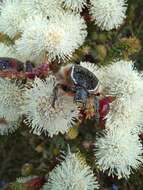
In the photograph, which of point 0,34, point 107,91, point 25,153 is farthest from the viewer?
point 25,153

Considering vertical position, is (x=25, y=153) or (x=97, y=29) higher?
(x=97, y=29)

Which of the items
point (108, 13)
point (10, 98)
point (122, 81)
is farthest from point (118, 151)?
point (108, 13)

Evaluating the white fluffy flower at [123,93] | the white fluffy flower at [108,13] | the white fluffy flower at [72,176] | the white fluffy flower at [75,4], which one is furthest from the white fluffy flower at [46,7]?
the white fluffy flower at [72,176]

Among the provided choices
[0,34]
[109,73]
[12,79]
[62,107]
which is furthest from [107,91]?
[0,34]

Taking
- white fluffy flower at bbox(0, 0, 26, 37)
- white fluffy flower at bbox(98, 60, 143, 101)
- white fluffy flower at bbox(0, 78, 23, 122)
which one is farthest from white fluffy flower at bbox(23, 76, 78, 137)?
white fluffy flower at bbox(0, 0, 26, 37)

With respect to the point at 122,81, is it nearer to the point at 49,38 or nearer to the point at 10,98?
the point at 49,38

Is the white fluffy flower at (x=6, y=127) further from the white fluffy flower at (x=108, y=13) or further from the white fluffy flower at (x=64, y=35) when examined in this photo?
the white fluffy flower at (x=108, y=13)

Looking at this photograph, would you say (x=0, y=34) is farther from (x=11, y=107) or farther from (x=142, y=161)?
(x=142, y=161)
